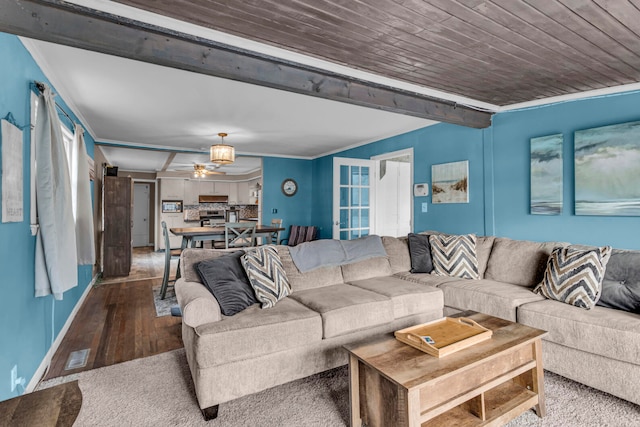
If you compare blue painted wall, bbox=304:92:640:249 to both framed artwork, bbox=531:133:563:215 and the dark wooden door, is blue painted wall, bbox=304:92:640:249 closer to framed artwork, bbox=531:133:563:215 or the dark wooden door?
framed artwork, bbox=531:133:563:215

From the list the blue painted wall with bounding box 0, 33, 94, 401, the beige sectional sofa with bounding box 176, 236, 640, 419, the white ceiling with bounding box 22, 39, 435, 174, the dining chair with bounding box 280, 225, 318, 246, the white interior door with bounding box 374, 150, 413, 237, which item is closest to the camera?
the blue painted wall with bounding box 0, 33, 94, 401

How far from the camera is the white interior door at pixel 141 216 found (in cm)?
973

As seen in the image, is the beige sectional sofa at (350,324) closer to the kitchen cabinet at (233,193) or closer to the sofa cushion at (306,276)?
the sofa cushion at (306,276)

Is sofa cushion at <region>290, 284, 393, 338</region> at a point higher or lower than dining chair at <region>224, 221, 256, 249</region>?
lower

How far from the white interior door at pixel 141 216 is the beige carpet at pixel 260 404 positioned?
27.4 feet

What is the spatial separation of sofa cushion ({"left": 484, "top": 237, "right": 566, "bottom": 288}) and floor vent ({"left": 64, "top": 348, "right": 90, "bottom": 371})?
3491 mm

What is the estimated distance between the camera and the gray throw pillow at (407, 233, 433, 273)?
3.34 meters

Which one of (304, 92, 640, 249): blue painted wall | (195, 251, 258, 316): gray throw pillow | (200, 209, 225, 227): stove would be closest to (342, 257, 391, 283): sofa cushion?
(195, 251, 258, 316): gray throw pillow

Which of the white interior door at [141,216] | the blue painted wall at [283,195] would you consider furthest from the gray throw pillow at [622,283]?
the white interior door at [141,216]

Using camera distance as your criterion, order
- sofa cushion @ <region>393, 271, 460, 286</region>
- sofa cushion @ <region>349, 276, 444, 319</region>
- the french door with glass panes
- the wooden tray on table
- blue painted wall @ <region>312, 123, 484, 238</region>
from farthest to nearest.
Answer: the french door with glass panes, blue painted wall @ <region>312, 123, 484, 238</region>, sofa cushion @ <region>393, 271, 460, 286</region>, sofa cushion @ <region>349, 276, 444, 319</region>, the wooden tray on table

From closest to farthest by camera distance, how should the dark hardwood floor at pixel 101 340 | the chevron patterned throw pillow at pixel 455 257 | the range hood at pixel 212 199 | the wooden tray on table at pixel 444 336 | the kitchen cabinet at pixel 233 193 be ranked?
the dark hardwood floor at pixel 101 340, the wooden tray on table at pixel 444 336, the chevron patterned throw pillow at pixel 455 257, the range hood at pixel 212 199, the kitchen cabinet at pixel 233 193

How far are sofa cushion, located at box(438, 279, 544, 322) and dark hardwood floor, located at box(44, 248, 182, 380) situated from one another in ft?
7.81

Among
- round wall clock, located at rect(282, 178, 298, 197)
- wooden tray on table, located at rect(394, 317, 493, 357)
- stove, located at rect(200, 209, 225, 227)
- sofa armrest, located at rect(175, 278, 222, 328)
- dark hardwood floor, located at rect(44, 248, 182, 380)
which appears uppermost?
round wall clock, located at rect(282, 178, 298, 197)

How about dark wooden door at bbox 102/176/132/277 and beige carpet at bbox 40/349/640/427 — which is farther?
dark wooden door at bbox 102/176/132/277
